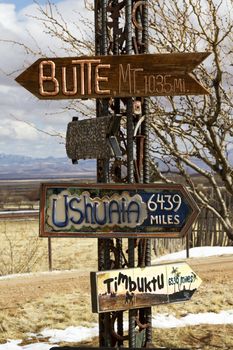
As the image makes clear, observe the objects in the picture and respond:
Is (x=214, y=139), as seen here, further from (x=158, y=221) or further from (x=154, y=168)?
(x=158, y=221)

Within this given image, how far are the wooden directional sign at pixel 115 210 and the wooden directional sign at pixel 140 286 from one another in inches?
11.7

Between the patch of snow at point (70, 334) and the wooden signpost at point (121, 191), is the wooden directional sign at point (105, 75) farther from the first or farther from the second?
the patch of snow at point (70, 334)

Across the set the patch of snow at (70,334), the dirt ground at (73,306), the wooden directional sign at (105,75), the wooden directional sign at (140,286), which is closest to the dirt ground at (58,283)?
the dirt ground at (73,306)

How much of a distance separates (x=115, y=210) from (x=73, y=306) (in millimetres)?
5033

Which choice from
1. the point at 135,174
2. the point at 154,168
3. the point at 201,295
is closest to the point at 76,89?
the point at 135,174

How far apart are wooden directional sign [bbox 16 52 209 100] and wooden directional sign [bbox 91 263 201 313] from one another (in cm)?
138

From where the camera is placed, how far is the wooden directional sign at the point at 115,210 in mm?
4828

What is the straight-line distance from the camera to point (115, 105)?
5.26 m

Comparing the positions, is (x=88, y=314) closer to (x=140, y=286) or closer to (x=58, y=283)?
(x=58, y=283)

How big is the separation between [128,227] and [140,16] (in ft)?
5.70

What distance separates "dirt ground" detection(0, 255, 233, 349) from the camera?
798 centimetres

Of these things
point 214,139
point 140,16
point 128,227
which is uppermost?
point 140,16

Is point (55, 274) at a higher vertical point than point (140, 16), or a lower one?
lower

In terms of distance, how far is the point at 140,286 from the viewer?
4.91 m
